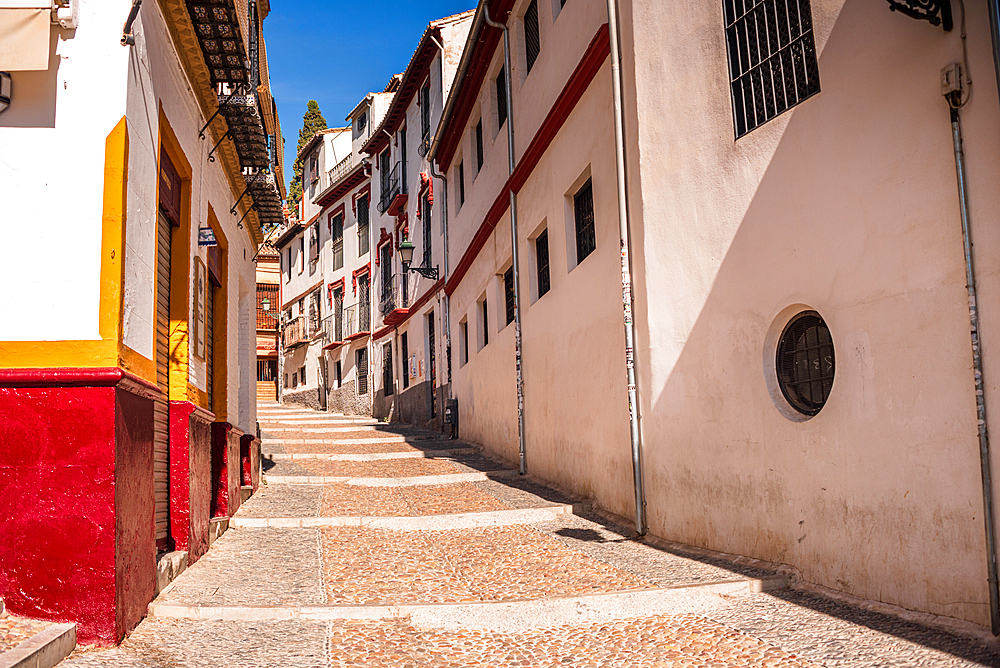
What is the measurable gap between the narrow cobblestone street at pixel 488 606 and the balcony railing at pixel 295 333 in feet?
87.0

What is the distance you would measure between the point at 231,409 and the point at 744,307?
6110 mm

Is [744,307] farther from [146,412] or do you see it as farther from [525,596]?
[146,412]

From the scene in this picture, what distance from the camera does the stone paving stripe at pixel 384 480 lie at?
10.5 m

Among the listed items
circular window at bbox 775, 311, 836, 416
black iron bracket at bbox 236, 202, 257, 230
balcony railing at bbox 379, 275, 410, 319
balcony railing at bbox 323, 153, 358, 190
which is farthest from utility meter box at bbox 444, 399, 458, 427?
balcony railing at bbox 323, 153, 358, 190

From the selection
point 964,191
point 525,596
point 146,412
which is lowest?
point 525,596

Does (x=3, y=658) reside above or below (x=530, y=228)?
below

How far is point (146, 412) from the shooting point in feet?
16.6

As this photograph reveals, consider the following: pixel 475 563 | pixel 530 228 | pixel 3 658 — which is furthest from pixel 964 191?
pixel 530 228

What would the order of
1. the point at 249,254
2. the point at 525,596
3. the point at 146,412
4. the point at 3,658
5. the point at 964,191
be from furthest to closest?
the point at 249,254 < the point at 525,596 < the point at 146,412 < the point at 964,191 < the point at 3,658

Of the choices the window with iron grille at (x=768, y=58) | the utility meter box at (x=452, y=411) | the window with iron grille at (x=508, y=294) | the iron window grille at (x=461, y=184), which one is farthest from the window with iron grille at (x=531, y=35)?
the utility meter box at (x=452, y=411)

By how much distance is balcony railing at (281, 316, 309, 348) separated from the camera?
113 ft

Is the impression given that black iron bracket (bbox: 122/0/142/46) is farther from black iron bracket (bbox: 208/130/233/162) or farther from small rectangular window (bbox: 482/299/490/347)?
small rectangular window (bbox: 482/299/490/347)

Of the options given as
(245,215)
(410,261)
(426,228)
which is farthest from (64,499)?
(426,228)

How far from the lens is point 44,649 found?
3914 mm
